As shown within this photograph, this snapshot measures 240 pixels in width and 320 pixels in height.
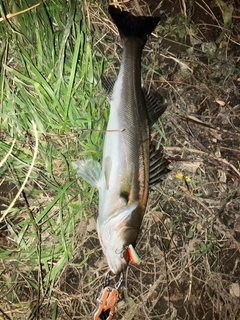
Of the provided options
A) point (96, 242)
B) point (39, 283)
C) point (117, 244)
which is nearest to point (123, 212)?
point (117, 244)

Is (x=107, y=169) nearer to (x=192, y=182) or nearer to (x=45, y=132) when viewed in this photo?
(x=45, y=132)

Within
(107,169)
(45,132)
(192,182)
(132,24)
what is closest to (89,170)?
(107,169)

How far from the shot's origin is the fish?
8.25 ft

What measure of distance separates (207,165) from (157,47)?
1.36 meters

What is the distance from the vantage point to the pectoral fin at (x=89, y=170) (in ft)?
8.94

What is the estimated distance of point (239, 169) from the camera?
3469mm

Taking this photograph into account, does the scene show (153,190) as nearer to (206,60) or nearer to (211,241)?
(211,241)

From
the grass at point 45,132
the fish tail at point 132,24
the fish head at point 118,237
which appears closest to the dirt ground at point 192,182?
the fish tail at point 132,24

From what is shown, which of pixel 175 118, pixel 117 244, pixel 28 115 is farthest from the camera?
pixel 175 118

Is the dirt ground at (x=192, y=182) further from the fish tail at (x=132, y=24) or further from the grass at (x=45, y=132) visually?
the grass at (x=45, y=132)

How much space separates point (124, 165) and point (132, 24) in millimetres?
1336

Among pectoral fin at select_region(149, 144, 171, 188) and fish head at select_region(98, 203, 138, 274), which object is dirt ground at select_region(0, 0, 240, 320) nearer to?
pectoral fin at select_region(149, 144, 171, 188)

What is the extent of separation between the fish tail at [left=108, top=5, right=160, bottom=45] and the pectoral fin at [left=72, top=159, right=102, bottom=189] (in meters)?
1.21

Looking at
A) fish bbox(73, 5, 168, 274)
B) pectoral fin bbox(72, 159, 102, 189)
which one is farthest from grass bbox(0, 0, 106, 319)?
fish bbox(73, 5, 168, 274)
